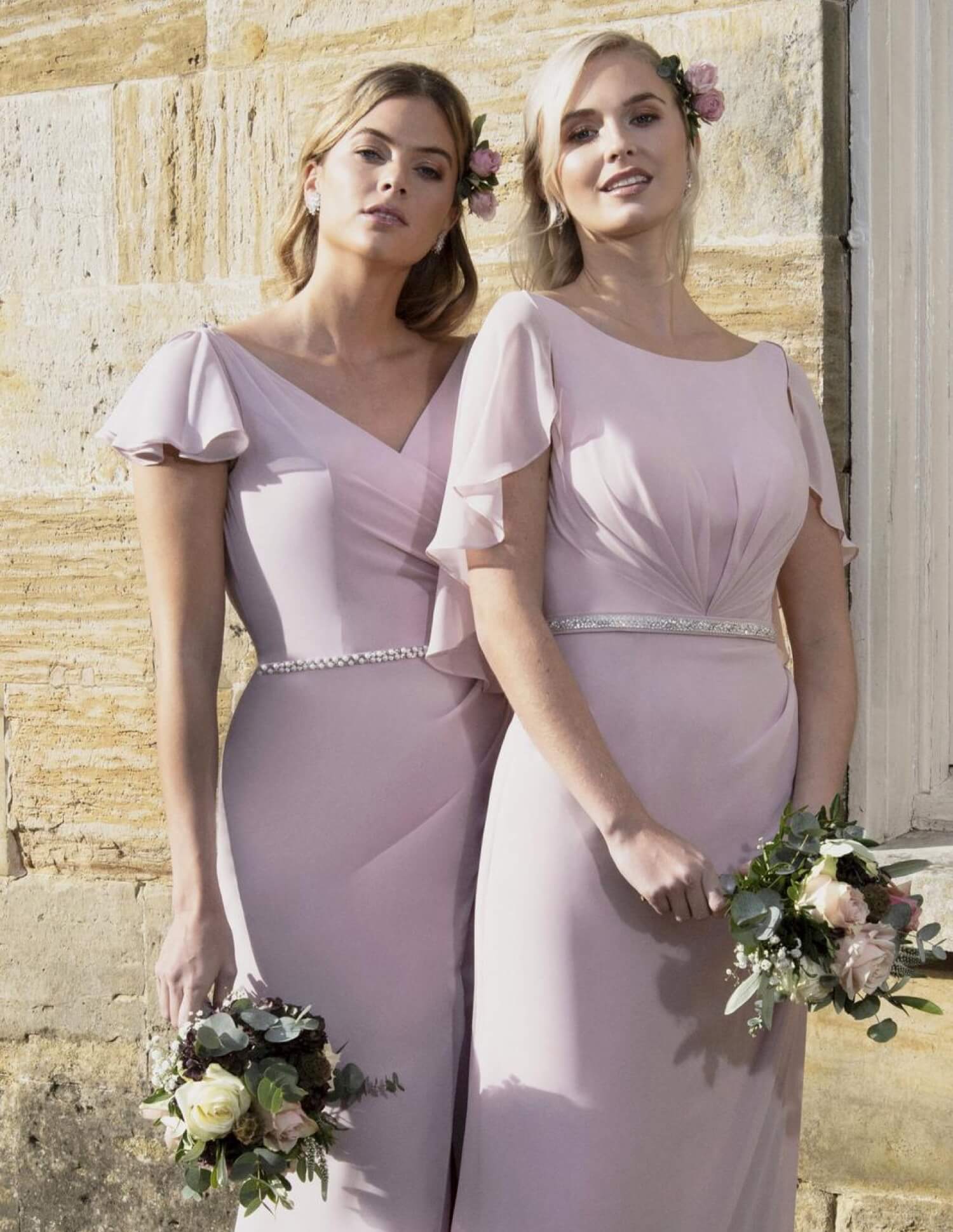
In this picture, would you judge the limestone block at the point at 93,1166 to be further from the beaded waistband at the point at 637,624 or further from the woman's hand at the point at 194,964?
the beaded waistband at the point at 637,624

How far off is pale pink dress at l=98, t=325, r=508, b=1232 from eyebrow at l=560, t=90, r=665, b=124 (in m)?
0.60

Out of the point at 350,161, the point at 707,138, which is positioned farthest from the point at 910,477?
the point at 350,161

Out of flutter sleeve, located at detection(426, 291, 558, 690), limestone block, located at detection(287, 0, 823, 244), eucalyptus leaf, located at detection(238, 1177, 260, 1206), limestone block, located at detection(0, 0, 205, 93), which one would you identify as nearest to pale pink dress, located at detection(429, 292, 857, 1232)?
flutter sleeve, located at detection(426, 291, 558, 690)

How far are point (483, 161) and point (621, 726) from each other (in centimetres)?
108

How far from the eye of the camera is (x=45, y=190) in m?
3.86

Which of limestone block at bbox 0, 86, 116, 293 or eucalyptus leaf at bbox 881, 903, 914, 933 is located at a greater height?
limestone block at bbox 0, 86, 116, 293

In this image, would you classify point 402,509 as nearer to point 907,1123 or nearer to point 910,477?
point 910,477

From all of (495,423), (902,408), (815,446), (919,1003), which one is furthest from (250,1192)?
(902,408)

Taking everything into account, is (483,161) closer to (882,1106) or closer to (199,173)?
(199,173)

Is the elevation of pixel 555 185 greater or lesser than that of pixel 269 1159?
greater

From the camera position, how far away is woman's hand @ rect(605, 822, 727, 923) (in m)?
2.21

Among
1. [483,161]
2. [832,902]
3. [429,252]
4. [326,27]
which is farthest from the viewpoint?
[326,27]

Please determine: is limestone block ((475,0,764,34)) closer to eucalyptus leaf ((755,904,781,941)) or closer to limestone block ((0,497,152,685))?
limestone block ((0,497,152,685))

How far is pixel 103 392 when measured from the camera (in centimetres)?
381
